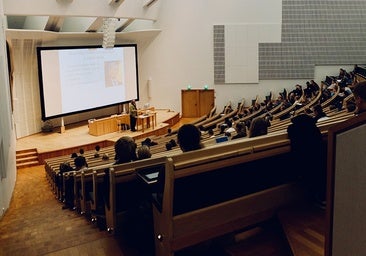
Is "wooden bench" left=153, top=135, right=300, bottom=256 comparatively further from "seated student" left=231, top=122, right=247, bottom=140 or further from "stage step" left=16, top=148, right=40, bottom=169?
"stage step" left=16, top=148, right=40, bottom=169

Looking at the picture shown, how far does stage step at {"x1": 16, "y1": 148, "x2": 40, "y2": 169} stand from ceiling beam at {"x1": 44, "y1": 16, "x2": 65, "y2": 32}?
3651mm

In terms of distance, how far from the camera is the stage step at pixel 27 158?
10133mm

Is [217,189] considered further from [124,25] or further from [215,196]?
[124,25]

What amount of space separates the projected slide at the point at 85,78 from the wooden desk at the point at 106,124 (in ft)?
3.63

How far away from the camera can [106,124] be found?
40.3 ft

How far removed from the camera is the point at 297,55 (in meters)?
14.8

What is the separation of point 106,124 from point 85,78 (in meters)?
1.81

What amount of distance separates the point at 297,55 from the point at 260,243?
12847 mm

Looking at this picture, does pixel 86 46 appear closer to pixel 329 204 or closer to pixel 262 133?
pixel 262 133

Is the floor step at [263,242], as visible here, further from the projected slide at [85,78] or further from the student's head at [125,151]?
the projected slide at [85,78]

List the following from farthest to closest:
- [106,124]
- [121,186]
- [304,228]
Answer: [106,124] < [121,186] < [304,228]

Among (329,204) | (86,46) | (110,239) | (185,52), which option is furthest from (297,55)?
(329,204)

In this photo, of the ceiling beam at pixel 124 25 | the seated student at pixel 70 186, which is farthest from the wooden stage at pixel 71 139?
the seated student at pixel 70 186

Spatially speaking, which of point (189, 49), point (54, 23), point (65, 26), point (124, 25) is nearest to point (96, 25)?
point (65, 26)
